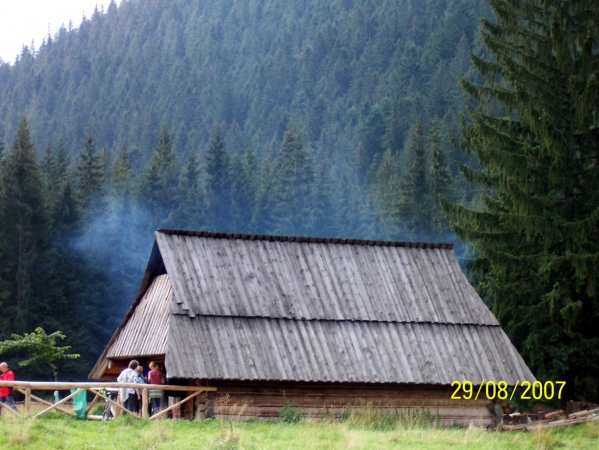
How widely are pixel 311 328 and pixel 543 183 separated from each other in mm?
9871

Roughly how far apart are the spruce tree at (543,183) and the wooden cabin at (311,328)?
329 cm

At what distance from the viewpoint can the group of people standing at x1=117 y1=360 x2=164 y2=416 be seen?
2050 centimetres

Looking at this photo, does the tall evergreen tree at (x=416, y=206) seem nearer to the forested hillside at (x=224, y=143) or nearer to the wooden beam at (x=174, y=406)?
the forested hillside at (x=224, y=143)

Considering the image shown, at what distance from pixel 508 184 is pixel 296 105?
12650 cm

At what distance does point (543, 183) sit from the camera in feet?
90.7

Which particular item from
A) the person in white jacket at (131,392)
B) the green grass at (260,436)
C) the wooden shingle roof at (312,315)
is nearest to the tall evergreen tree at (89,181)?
the wooden shingle roof at (312,315)

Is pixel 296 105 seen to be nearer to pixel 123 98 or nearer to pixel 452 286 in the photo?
pixel 123 98

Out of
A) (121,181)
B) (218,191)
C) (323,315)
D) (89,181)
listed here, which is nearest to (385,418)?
(323,315)

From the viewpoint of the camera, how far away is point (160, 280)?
944 inches

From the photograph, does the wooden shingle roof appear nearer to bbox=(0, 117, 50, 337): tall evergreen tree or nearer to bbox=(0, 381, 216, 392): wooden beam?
bbox=(0, 381, 216, 392): wooden beam

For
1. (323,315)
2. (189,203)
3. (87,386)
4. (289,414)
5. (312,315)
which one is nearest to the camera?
(87,386)

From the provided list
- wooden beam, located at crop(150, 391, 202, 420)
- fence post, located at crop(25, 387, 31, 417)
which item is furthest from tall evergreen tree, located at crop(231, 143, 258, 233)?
fence post, located at crop(25, 387, 31, 417)

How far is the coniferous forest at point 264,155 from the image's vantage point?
96.0 feet

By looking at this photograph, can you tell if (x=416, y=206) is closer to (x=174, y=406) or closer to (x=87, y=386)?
(x=174, y=406)
